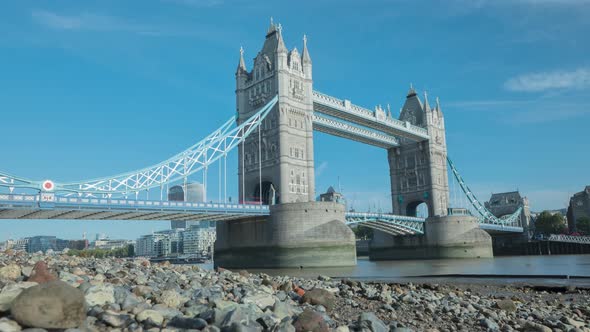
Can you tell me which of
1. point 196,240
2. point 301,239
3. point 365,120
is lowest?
point 301,239

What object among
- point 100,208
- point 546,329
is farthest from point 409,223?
point 546,329

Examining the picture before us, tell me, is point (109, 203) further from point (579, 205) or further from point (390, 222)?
point (579, 205)

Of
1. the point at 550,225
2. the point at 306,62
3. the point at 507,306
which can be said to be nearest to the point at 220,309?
the point at 507,306

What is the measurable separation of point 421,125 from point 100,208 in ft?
183

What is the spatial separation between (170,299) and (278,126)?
46.4m

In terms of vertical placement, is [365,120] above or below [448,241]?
above

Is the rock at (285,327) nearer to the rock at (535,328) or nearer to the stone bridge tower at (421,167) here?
the rock at (535,328)

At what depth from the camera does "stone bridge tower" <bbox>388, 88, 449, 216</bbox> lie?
254 feet

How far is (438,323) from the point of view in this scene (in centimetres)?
963

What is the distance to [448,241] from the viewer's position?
2665 inches

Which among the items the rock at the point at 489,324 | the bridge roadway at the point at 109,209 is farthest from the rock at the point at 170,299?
the bridge roadway at the point at 109,209

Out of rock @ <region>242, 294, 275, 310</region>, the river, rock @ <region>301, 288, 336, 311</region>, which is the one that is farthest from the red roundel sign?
rock @ <region>242, 294, 275, 310</region>

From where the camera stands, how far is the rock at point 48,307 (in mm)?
5727

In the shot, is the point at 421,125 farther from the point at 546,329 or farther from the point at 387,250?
the point at 546,329
